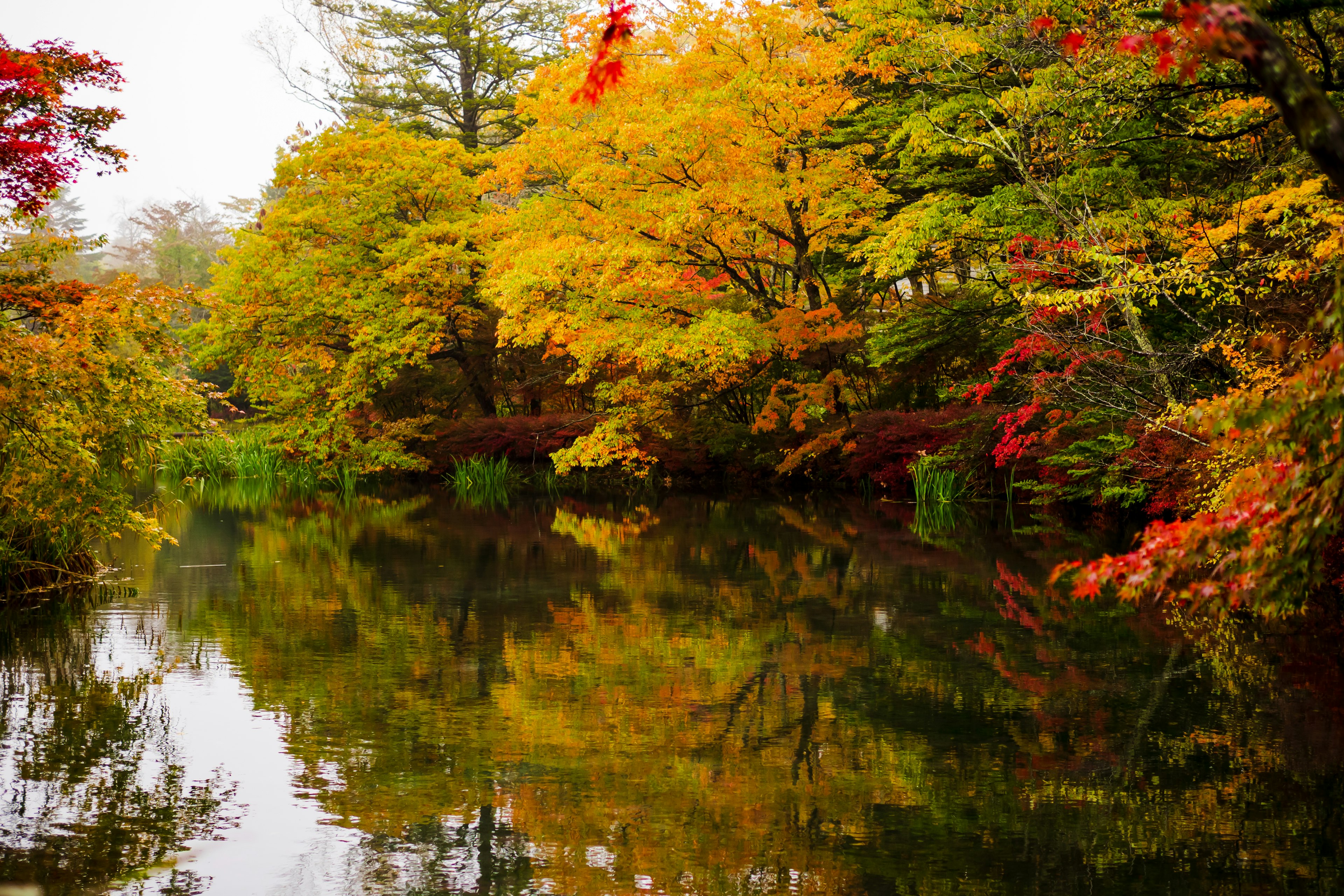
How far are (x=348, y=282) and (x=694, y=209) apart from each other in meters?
9.51

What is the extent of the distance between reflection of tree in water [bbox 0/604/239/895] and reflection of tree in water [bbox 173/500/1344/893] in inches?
24.7

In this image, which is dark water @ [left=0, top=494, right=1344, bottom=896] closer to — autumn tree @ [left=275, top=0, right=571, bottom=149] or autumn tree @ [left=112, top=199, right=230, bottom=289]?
autumn tree @ [left=275, top=0, right=571, bottom=149]

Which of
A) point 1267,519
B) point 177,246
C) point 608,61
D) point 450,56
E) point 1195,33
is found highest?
point 450,56

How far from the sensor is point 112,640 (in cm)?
832

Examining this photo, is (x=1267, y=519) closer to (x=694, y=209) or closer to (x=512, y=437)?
(x=694, y=209)

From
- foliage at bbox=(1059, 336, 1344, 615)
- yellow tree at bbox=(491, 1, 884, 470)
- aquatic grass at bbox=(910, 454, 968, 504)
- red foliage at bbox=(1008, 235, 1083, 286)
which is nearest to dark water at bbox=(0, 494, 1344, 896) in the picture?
foliage at bbox=(1059, 336, 1344, 615)

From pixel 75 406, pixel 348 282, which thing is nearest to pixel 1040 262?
pixel 75 406

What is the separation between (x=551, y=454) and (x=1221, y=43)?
17.7m

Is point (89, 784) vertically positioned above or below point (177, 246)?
below

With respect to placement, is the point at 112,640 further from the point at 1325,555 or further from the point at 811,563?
the point at 1325,555

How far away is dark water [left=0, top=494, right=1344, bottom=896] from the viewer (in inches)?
173

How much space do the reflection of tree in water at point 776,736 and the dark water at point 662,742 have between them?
23mm

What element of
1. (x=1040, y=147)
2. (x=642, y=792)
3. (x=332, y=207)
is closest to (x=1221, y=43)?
(x=642, y=792)

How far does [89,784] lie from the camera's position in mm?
5281
